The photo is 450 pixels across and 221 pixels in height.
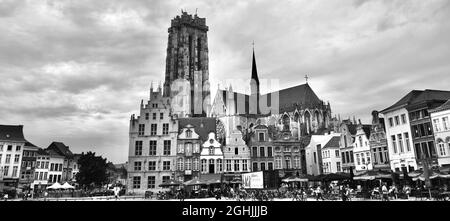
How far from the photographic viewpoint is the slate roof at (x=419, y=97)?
33.2 meters

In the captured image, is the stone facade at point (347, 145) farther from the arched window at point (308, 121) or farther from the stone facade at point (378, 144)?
the arched window at point (308, 121)

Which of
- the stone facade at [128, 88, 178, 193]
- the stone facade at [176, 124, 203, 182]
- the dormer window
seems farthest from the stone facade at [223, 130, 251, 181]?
the stone facade at [128, 88, 178, 193]

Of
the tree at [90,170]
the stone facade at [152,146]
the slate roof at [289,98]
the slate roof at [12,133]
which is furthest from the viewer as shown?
the slate roof at [289,98]

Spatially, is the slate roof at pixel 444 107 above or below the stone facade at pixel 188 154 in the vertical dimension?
above

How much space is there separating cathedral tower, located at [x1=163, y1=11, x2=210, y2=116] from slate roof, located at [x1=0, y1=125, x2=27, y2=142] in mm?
34556

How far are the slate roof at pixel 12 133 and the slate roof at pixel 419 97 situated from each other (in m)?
55.0

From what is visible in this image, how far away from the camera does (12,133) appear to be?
5275cm

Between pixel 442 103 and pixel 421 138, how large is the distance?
3.99m

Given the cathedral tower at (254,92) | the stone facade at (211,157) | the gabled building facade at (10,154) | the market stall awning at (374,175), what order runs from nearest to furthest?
the market stall awning at (374,175) → the stone facade at (211,157) → the gabled building facade at (10,154) → the cathedral tower at (254,92)

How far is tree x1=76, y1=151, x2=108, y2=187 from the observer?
51844 millimetres

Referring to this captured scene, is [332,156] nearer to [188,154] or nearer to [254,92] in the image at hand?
[188,154]

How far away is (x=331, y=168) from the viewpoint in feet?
152

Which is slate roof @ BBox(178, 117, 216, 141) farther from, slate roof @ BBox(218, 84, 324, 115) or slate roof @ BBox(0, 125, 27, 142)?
slate roof @ BBox(0, 125, 27, 142)

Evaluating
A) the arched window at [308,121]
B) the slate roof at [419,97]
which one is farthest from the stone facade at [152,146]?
the arched window at [308,121]
